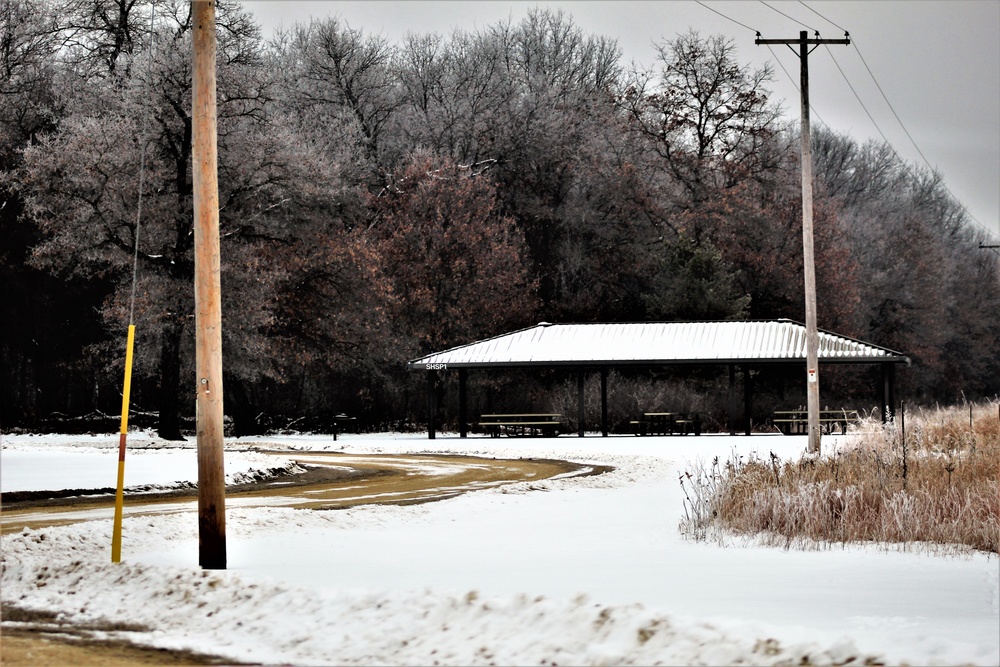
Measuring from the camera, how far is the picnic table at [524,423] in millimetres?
44750

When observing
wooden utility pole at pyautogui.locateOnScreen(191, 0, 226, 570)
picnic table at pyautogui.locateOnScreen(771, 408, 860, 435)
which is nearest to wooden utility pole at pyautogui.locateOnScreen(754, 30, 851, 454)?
picnic table at pyautogui.locateOnScreen(771, 408, 860, 435)

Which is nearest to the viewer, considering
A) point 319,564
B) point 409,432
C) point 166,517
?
point 319,564

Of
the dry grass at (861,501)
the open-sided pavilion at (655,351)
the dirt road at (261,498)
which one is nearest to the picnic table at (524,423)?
the open-sided pavilion at (655,351)

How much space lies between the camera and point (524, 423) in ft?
148

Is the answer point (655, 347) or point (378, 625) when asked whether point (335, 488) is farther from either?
point (655, 347)

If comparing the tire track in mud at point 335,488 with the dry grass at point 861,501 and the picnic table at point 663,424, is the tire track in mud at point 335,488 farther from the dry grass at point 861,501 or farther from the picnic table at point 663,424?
the picnic table at point 663,424

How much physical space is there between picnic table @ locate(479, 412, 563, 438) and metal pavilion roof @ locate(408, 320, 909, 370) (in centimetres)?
218

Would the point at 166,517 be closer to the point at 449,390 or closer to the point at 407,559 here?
the point at 407,559

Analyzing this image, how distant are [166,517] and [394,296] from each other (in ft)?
127

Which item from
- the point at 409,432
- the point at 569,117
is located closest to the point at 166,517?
the point at 409,432

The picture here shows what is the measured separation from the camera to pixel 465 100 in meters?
64.5

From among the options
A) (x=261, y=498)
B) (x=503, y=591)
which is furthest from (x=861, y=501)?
(x=261, y=498)

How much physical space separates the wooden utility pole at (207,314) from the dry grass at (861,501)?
516cm

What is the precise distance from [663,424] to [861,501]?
105ft
